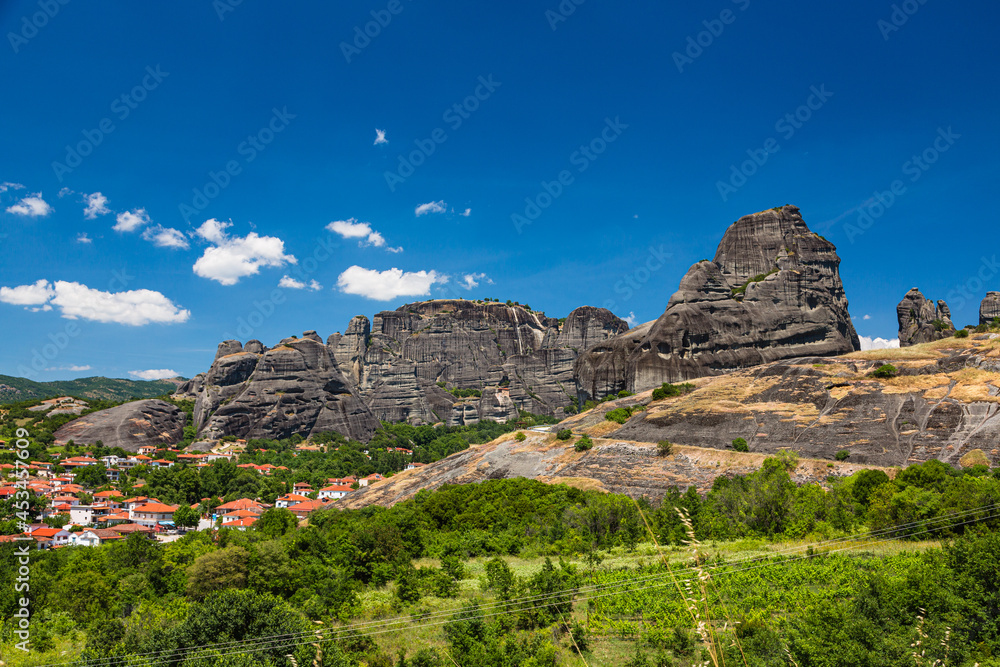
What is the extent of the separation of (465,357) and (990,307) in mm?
123511

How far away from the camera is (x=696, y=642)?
1681cm

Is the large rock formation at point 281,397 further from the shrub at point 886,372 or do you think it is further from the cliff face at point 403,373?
the shrub at point 886,372

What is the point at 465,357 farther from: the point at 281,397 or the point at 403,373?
the point at 281,397

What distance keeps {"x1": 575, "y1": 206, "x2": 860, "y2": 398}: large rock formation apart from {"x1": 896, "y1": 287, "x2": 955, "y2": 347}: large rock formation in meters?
18.2

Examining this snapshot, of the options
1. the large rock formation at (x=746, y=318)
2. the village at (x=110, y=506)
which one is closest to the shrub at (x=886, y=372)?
the large rock formation at (x=746, y=318)

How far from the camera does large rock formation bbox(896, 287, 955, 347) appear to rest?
→ 91.0 meters

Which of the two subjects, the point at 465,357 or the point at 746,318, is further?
the point at 465,357

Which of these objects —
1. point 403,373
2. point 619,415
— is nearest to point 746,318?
point 619,415

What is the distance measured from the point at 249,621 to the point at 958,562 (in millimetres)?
19407

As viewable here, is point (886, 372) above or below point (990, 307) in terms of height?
below

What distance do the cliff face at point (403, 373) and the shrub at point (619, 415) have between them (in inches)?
2986

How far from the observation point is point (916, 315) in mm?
96188

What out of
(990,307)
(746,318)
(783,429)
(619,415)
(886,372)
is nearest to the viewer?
(783,429)

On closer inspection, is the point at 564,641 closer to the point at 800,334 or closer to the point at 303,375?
the point at 800,334
